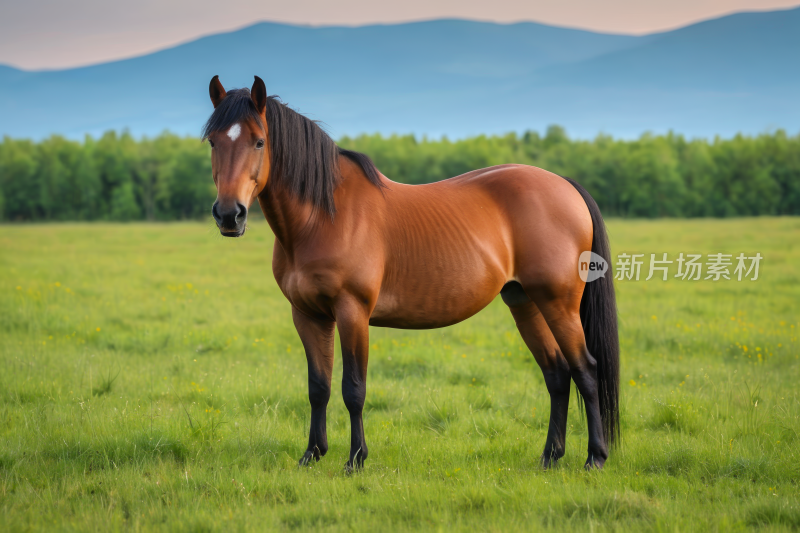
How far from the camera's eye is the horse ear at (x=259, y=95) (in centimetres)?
410

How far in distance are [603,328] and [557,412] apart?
2.93 feet

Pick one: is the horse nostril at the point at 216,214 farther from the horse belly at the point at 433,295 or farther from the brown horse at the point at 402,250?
the horse belly at the point at 433,295

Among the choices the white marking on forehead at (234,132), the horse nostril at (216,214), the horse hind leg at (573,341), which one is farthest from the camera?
the horse hind leg at (573,341)

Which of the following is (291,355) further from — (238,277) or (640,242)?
(640,242)

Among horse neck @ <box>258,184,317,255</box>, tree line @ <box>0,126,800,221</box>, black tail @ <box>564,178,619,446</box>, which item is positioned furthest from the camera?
tree line @ <box>0,126,800,221</box>

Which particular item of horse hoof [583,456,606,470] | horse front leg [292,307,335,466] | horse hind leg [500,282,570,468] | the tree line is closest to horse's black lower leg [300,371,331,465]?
horse front leg [292,307,335,466]

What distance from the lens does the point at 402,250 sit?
15.6 ft

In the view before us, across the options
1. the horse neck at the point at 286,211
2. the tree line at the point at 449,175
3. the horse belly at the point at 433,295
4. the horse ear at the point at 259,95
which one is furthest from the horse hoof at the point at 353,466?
the tree line at the point at 449,175

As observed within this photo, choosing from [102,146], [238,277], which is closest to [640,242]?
[238,277]

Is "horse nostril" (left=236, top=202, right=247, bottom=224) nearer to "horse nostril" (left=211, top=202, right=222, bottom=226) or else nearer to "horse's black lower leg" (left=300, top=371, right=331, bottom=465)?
"horse nostril" (left=211, top=202, right=222, bottom=226)

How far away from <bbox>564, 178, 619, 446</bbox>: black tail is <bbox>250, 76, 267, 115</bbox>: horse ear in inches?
122

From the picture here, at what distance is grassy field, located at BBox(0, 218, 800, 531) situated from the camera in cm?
388

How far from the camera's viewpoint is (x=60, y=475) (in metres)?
4.55

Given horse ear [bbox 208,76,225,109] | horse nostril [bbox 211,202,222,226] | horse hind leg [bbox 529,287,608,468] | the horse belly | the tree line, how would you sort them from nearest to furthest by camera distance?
horse nostril [bbox 211,202,222,226] < horse ear [bbox 208,76,225,109] < the horse belly < horse hind leg [bbox 529,287,608,468] < the tree line
